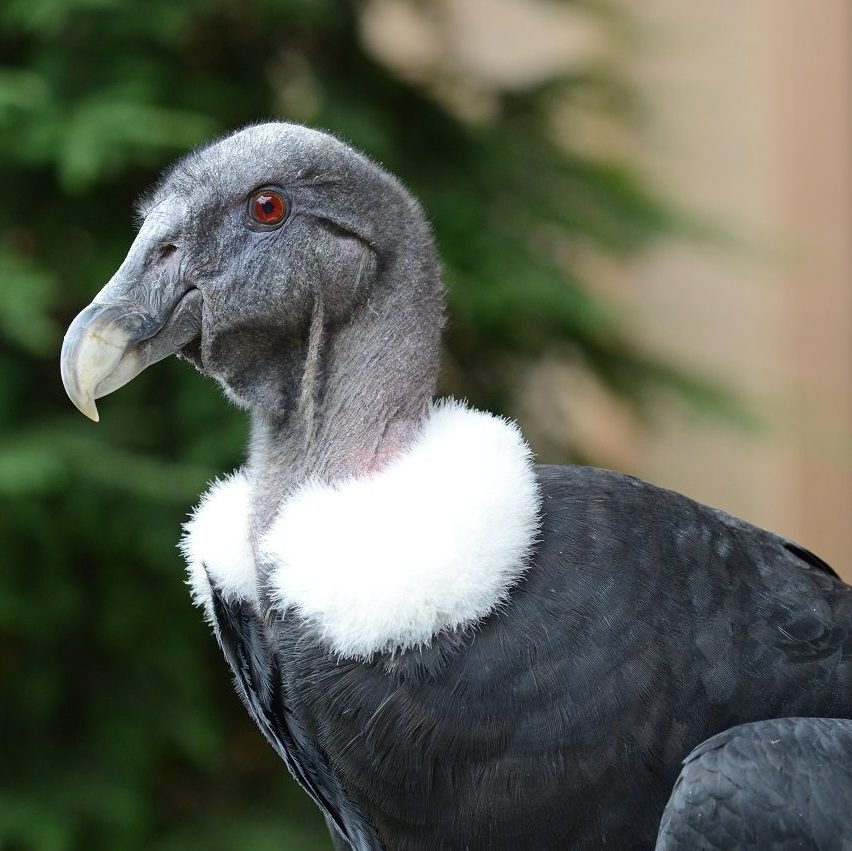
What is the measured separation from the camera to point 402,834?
1811 millimetres

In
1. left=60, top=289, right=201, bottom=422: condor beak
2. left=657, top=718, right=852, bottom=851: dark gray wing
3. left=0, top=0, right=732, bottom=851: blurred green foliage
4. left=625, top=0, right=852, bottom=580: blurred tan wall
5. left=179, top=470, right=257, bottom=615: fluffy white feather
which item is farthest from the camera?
left=625, top=0, right=852, bottom=580: blurred tan wall

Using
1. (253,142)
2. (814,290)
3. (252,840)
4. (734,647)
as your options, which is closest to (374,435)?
(253,142)

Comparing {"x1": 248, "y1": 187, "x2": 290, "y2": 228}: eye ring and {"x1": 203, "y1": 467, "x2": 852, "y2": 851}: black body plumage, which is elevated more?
{"x1": 248, "y1": 187, "x2": 290, "y2": 228}: eye ring

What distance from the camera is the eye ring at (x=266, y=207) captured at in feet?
6.07

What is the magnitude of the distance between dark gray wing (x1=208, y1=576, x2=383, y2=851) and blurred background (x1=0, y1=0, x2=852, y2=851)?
1.69m

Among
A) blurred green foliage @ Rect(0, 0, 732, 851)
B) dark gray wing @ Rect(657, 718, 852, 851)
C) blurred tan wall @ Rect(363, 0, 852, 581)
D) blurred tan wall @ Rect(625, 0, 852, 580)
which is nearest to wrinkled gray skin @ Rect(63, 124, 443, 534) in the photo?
dark gray wing @ Rect(657, 718, 852, 851)

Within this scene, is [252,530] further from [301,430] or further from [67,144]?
[67,144]

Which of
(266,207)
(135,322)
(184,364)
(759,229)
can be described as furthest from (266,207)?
(759,229)

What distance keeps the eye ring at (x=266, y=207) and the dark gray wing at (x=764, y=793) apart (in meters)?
0.94

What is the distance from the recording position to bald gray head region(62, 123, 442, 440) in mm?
1843

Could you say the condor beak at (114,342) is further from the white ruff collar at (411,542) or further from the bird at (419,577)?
the white ruff collar at (411,542)

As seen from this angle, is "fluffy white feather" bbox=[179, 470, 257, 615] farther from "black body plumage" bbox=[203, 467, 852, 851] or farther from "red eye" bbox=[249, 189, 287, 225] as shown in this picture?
"red eye" bbox=[249, 189, 287, 225]

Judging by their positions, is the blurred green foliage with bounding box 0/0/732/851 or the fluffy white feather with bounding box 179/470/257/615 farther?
the blurred green foliage with bounding box 0/0/732/851

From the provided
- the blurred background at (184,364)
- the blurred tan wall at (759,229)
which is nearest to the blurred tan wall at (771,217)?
the blurred tan wall at (759,229)
